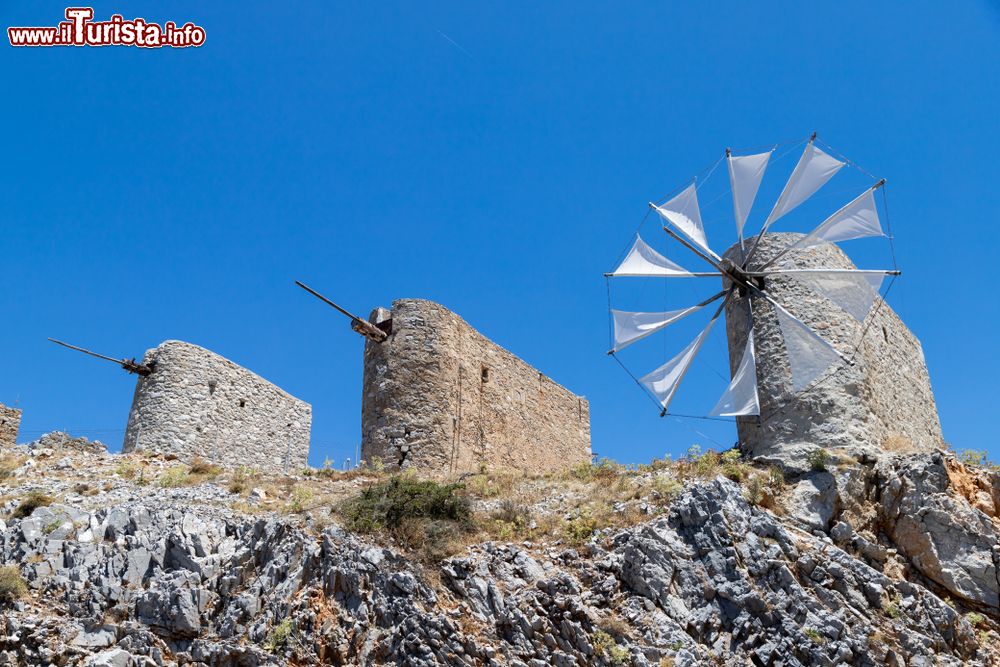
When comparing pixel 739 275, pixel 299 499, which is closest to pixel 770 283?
pixel 739 275

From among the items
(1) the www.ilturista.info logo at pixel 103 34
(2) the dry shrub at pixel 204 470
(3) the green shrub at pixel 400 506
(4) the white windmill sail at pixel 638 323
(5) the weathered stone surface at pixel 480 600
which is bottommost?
(5) the weathered stone surface at pixel 480 600

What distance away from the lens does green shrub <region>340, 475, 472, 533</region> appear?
50.4 ft

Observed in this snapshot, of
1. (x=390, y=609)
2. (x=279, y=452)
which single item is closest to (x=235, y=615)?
(x=390, y=609)

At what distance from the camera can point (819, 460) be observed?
53.6ft

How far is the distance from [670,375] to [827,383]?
9.48 feet

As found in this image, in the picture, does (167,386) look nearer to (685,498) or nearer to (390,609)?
(390,609)

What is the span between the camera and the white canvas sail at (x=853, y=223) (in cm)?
1789

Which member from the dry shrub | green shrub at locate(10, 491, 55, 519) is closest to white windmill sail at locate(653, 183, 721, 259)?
the dry shrub

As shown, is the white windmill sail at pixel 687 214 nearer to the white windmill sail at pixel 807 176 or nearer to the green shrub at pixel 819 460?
the white windmill sail at pixel 807 176

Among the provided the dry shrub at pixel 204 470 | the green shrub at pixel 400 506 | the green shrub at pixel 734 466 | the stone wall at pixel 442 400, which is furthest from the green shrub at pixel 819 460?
the dry shrub at pixel 204 470

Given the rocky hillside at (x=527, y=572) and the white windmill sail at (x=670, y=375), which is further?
the white windmill sail at (x=670, y=375)

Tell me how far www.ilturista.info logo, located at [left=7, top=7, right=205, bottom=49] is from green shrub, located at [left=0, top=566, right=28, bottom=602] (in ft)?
34.0

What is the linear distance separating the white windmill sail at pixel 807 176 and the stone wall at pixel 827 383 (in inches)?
31.9

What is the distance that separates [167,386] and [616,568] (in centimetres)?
1321
